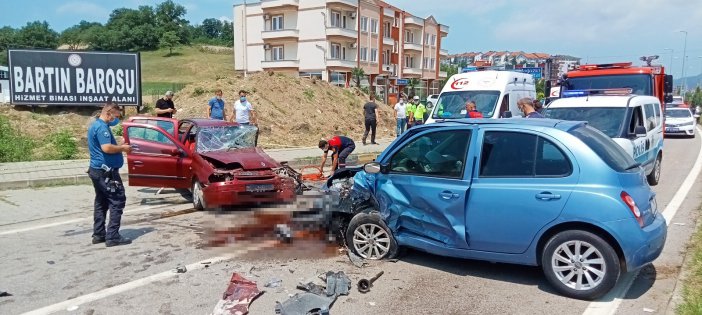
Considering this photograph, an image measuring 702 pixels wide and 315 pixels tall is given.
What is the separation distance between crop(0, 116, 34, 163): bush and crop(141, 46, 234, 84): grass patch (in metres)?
60.2

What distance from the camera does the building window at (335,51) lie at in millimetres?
55125

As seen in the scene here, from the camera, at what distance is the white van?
13.4 m

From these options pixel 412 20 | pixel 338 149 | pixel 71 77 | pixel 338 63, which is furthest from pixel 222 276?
pixel 412 20

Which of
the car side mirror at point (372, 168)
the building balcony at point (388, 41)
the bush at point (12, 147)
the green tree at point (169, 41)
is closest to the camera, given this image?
the car side mirror at point (372, 168)

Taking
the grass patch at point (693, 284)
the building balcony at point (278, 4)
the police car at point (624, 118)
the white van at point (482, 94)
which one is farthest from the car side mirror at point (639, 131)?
the building balcony at point (278, 4)

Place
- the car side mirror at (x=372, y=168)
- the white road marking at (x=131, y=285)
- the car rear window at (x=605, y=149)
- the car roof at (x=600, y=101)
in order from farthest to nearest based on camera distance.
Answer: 1. the car roof at (x=600, y=101)
2. the car side mirror at (x=372, y=168)
3. the car rear window at (x=605, y=149)
4. the white road marking at (x=131, y=285)

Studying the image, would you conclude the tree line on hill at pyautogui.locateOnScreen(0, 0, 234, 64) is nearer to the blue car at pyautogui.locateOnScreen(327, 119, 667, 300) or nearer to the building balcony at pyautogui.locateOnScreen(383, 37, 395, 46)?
the building balcony at pyautogui.locateOnScreen(383, 37, 395, 46)

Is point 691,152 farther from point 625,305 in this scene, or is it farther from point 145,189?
point 145,189

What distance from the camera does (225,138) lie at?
30.1 feet

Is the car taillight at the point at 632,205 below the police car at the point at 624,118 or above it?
below

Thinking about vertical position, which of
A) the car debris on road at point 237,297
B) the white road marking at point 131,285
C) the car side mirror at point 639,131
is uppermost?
the car side mirror at point 639,131

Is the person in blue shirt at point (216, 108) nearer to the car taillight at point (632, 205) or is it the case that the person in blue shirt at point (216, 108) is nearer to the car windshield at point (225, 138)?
the car windshield at point (225, 138)

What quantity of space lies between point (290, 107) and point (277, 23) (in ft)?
123

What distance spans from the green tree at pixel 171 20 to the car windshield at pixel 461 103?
10509cm
